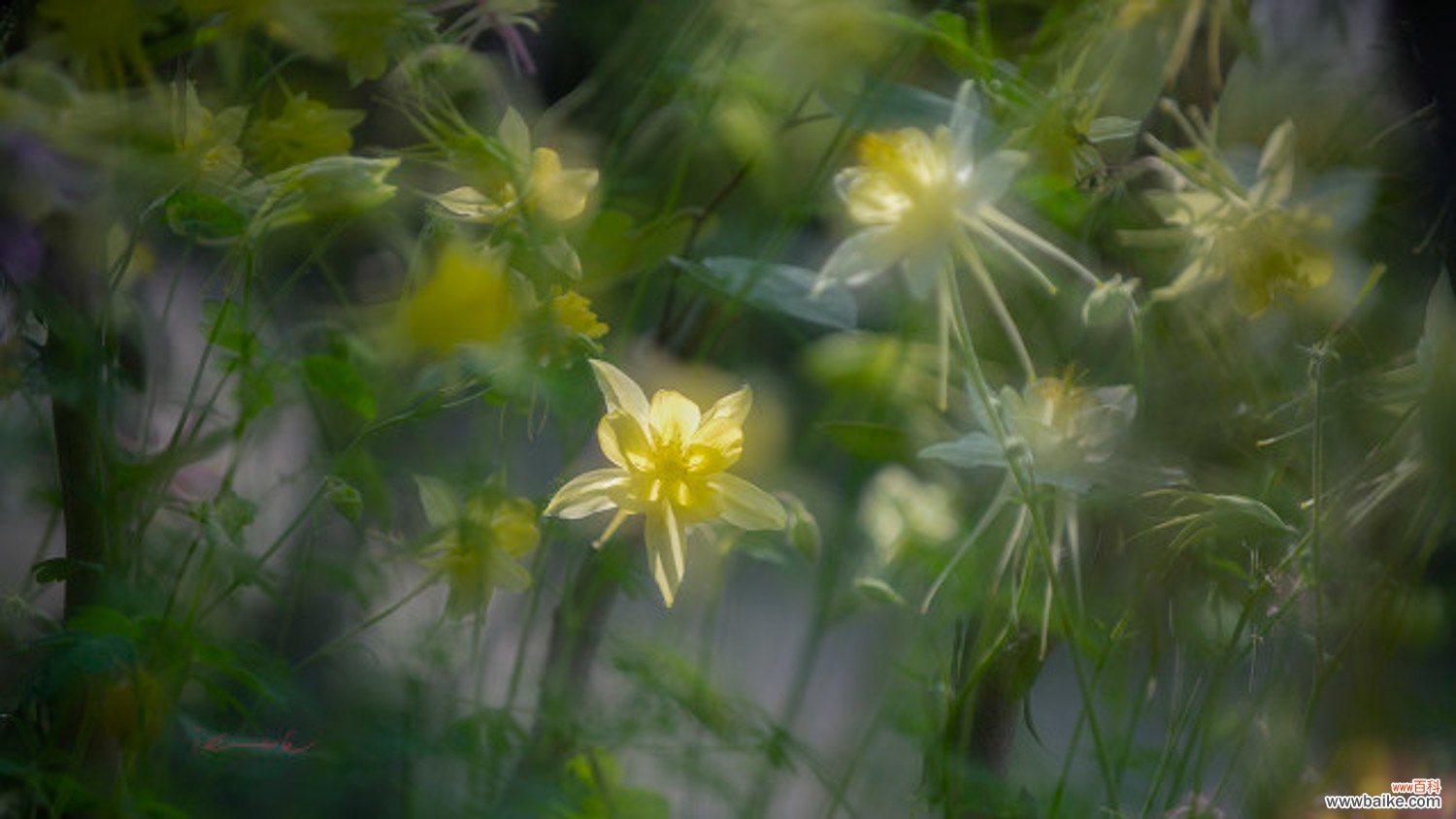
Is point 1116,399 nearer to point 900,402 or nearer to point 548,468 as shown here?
point 900,402

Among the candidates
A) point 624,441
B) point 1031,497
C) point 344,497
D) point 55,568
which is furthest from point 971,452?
point 55,568

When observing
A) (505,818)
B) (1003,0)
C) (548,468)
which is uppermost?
(1003,0)

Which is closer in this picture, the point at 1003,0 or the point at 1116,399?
the point at 1116,399

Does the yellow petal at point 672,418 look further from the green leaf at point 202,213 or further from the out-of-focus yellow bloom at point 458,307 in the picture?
the green leaf at point 202,213

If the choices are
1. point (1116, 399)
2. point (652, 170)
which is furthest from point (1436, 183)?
point (652, 170)

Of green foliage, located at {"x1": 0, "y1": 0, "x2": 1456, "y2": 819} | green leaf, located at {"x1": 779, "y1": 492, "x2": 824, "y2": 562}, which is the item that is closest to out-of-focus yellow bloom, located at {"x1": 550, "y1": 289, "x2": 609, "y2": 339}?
green foliage, located at {"x1": 0, "y1": 0, "x2": 1456, "y2": 819}

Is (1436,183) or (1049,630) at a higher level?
(1436,183)
